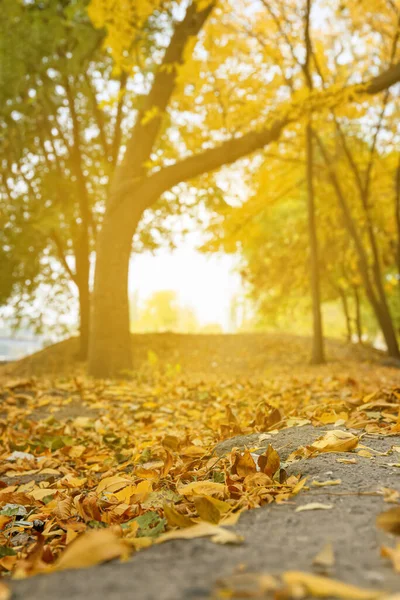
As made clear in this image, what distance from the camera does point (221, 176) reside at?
11648mm

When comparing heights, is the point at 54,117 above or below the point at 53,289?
above

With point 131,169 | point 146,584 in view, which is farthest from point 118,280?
point 146,584

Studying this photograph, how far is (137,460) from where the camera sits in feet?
10.1

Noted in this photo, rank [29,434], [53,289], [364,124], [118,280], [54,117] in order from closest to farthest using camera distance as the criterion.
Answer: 1. [29,434]
2. [118,280]
3. [54,117]
4. [364,124]
5. [53,289]

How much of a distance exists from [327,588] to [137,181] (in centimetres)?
722

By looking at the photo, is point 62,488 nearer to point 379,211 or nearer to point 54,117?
point 54,117

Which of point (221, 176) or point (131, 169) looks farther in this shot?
point (221, 176)

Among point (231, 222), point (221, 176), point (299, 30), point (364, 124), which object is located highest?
point (299, 30)

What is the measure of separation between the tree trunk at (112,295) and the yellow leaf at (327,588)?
6.63 meters

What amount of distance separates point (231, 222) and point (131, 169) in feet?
9.51

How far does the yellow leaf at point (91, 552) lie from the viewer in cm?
129

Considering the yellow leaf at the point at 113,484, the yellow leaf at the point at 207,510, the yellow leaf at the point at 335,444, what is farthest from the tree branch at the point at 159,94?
the yellow leaf at the point at 207,510

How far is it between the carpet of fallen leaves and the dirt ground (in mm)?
65

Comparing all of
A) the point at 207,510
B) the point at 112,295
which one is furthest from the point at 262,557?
the point at 112,295
